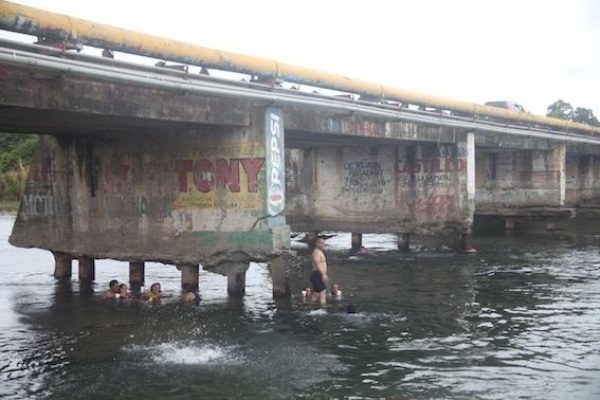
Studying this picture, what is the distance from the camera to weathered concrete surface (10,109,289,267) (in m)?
18.9

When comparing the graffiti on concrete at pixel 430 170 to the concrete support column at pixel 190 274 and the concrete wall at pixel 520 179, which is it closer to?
the concrete wall at pixel 520 179

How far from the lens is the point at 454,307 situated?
62.0ft

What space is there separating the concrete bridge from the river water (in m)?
2.07

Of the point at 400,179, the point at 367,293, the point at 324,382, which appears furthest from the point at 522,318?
the point at 400,179

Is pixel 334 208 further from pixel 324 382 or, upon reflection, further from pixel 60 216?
pixel 324 382

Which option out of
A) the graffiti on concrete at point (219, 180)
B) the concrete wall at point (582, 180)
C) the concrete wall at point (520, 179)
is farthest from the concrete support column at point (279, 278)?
the concrete wall at point (582, 180)

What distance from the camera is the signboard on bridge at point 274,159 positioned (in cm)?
1866

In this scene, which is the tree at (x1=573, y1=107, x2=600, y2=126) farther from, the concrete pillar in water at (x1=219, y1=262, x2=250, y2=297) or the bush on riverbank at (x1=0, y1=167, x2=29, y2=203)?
the concrete pillar in water at (x1=219, y1=262, x2=250, y2=297)

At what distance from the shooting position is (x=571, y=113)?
327 feet

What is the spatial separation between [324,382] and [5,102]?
811 centimetres

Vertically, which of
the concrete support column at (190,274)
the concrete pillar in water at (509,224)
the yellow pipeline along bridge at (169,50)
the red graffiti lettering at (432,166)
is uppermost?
the yellow pipeline along bridge at (169,50)

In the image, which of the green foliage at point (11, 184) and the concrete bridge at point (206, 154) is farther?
the green foliage at point (11, 184)

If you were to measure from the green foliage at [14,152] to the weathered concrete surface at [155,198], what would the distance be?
4398 centimetres

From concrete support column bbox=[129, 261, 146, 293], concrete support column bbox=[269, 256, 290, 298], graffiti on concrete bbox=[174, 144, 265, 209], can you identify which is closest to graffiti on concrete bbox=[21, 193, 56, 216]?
concrete support column bbox=[129, 261, 146, 293]
